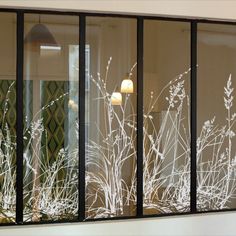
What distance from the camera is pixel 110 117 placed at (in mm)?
4105

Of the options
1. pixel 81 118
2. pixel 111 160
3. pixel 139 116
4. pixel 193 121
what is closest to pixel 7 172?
pixel 81 118

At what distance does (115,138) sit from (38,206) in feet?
3.19

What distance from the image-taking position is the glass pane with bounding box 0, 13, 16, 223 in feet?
12.8

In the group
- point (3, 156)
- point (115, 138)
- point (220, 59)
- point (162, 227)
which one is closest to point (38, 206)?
point (3, 156)

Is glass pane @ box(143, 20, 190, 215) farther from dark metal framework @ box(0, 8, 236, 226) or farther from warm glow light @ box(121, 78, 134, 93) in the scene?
warm glow light @ box(121, 78, 134, 93)

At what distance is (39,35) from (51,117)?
2.54ft

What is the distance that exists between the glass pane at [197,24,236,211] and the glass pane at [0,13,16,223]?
185 cm

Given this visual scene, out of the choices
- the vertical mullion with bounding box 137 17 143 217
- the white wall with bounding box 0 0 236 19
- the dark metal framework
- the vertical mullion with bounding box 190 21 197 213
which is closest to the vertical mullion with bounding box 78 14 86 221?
the dark metal framework

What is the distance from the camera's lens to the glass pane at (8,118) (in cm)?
390

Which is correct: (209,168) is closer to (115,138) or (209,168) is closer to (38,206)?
(115,138)

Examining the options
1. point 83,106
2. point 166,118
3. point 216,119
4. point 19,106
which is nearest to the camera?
point 19,106

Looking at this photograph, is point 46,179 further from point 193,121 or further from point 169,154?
point 193,121

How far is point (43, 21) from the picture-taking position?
3949 millimetres
